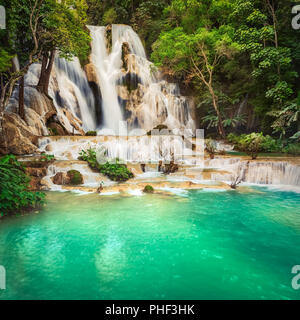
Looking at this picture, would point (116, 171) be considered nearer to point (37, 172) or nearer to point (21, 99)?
point (37, 172)

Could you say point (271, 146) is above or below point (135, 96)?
below

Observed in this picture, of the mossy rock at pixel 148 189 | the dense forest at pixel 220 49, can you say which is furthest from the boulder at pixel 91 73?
the mossy rock at pixel 148 189

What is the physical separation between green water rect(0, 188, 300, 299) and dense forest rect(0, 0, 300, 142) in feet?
20.4

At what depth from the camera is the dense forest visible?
10.1m

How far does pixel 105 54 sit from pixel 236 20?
1158 centimetres

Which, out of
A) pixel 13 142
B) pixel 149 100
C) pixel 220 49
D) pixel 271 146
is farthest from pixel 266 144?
pixel 13 142

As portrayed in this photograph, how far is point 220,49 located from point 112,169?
10.9 m

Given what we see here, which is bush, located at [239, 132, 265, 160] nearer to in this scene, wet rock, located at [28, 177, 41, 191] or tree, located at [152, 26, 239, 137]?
tree, located at [152, 26, 239, 137]

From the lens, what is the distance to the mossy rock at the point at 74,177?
8.01 metres

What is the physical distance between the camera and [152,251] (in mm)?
3588

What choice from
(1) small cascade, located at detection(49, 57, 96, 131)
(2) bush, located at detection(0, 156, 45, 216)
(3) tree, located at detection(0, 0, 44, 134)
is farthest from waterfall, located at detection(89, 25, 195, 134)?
(2) bush, located at detection(0, 156, 45, 216)

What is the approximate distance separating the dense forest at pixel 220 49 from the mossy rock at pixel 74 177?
141 inches
